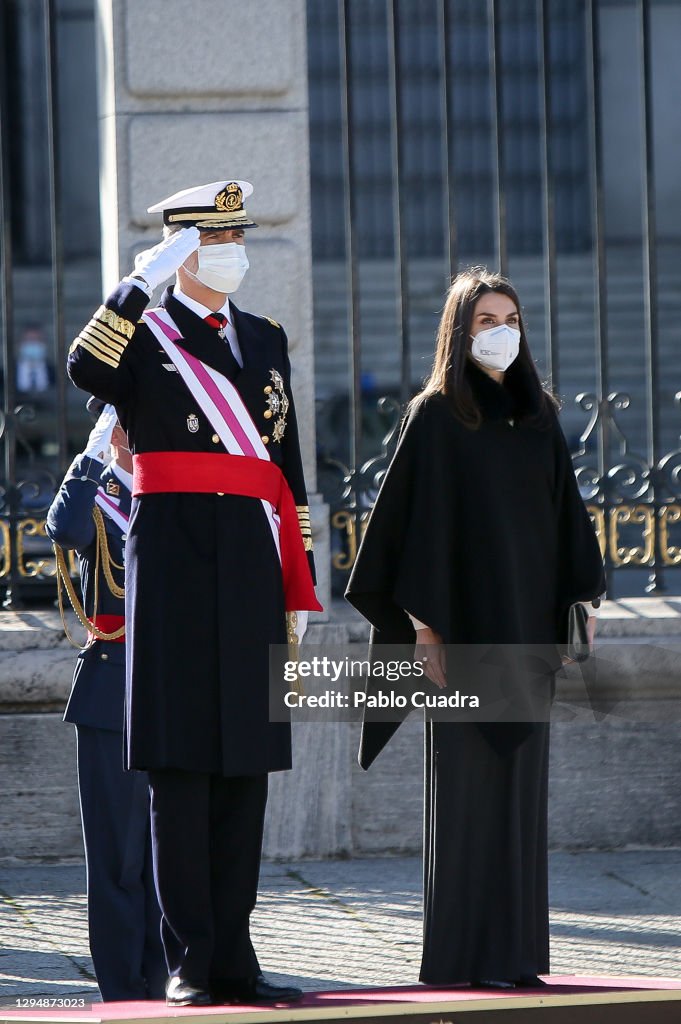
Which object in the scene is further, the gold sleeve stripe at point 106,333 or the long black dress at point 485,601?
the long black dress at point 485,601

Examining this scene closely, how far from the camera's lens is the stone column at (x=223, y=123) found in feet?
20.2

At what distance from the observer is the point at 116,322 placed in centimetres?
384

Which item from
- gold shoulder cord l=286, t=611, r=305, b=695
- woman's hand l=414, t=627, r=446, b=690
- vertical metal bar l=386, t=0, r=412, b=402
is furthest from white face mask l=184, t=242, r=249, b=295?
vertical metal bar l=386, t=0, r=412, b=402

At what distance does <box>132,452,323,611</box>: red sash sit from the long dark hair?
0.44 metres

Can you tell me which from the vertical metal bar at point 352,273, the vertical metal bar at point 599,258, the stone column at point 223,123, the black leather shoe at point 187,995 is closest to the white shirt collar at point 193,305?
the black leather shoe at point 187,995

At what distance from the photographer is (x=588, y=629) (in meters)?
4.14

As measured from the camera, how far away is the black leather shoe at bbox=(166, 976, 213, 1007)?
148 inches

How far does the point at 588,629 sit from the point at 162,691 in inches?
40.3

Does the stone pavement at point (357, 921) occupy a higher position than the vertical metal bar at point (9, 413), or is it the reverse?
the vertical metal bar at point (9, 413)

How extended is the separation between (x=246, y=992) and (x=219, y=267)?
1.61 metres

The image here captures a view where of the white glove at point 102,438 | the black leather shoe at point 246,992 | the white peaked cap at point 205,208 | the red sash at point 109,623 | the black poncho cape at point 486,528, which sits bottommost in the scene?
the black leather shoe at point 246,992

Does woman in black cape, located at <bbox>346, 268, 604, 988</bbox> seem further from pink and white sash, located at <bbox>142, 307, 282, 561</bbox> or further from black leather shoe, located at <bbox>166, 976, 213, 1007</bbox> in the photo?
black leather shoe, located at <bbox>166, 976, 213, 1007</bbox>

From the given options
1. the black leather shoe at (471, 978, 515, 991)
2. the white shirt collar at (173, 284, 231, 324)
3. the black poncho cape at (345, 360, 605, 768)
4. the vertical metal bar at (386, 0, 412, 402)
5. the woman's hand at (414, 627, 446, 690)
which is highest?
the vertical metal bar at (386, 0, 412, 402)

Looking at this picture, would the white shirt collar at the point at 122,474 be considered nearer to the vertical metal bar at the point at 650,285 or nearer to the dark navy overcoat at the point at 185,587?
the dark navy overcoat at the point at 185,587
